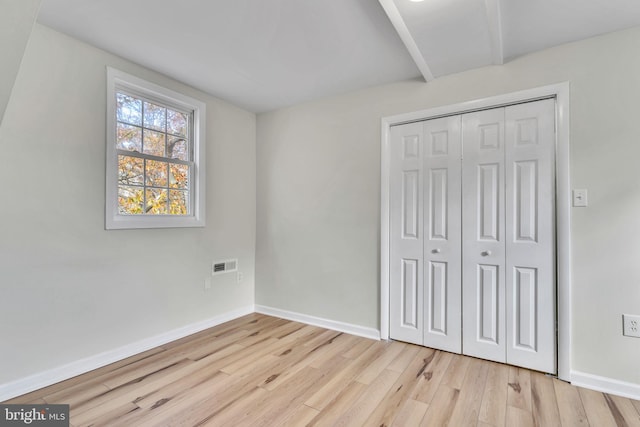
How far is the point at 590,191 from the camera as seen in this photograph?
216 centimetres

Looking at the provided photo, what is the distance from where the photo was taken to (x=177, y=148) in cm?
304

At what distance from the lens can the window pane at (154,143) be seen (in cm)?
279

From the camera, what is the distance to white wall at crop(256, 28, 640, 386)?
2.08 meters

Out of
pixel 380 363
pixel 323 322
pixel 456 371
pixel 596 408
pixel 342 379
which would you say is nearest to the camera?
pixel 596 408

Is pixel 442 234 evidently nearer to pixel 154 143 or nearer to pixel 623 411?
pixel 623 411

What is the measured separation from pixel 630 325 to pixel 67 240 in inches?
151

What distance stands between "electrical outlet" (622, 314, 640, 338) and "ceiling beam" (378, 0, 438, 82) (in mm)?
2205

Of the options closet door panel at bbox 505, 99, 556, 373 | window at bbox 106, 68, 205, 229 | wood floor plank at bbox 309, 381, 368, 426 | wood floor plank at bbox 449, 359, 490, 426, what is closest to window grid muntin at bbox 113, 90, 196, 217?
window at bbox 106, 68, 205, 229

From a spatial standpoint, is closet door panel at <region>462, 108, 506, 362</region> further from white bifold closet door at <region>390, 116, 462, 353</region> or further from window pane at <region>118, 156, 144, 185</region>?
window pane at <region>118, 156, 144, 185</region>

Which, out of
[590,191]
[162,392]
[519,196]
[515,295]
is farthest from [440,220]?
[162,392]

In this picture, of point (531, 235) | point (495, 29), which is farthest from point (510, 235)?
point (495, 29)

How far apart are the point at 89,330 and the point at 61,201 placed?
965 mm

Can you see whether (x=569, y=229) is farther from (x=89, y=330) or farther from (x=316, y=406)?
(x=89, y=330)

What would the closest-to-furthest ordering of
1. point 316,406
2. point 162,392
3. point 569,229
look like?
point 316,406, point 162,392, point 569,229
